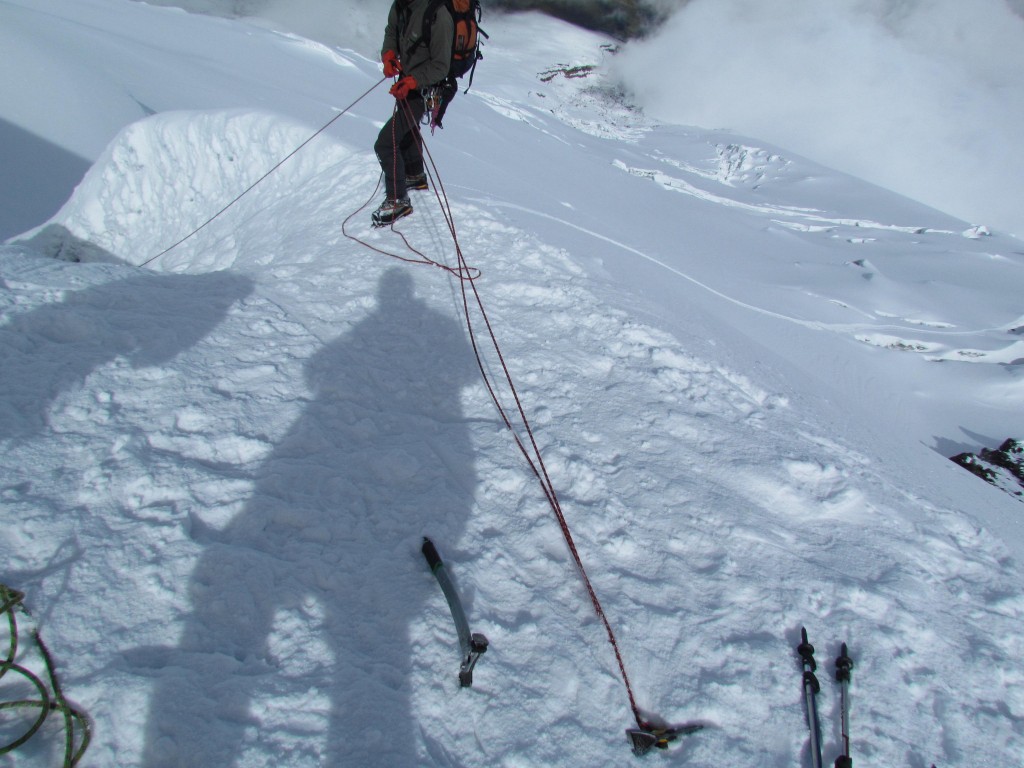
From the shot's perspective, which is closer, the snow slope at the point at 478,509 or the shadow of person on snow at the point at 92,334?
the snow slope at the point at 478,509

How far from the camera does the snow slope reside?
1435 mm

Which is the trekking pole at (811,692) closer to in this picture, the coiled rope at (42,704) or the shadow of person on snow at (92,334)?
the coiled rope at (42,704)

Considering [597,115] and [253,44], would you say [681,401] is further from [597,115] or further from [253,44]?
[597,115]

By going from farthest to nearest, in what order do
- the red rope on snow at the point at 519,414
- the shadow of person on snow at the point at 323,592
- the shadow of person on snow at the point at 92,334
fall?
the shadow of person on snow at the point at 92,334 → the red rope on snow at the point at 519,414 → the shadow of person on snow at the point at 323,592

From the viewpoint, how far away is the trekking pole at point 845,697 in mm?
1438

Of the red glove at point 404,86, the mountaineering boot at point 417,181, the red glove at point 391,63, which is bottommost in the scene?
the mountaineering boot at point 417,181

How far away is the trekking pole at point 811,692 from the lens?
1482 mm

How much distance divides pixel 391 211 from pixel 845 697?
3.78 metres

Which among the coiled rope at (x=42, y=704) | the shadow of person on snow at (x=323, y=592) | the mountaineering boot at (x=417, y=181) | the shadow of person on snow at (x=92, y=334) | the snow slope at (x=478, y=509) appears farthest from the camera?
the mountaineering boot at (x=417, y=181)

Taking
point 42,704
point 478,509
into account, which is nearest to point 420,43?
point 478,509

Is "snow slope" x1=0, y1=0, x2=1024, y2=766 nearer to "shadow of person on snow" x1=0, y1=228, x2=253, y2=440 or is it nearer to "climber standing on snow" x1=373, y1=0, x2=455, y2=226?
"shadow of person on snow" x1=0, y1=228, x2=253, y2=440

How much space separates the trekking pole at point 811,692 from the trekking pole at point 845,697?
55 mm

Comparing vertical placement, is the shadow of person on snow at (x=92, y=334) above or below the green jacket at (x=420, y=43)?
below

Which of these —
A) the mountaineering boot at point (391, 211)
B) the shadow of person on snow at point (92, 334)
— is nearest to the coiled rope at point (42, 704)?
the shadow of person on snow at point (92, 334)
